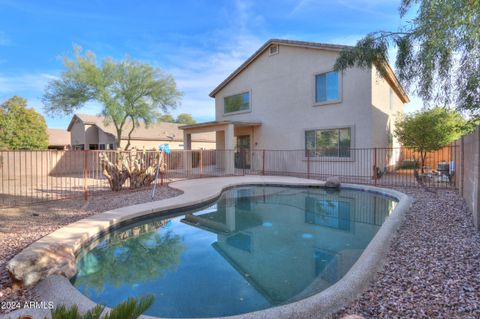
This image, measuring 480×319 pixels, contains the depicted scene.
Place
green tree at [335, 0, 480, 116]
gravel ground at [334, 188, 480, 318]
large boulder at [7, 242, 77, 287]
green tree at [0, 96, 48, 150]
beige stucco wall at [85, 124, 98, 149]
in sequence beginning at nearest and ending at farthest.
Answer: gravel ground at [334, 188, 480, 318], large boulder at [7, 242, 77, 287], green tree at [335, 0, 480, 116], green tree at [0, 96, 48, 150], beige stucco wall at [85, 124, 98, 149]

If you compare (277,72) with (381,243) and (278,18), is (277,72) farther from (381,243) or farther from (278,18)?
(381,243)

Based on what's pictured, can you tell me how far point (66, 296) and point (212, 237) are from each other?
3294 mm

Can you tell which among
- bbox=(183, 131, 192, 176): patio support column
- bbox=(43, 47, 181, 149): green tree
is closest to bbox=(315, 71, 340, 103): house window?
bbox=(183, 131, 192, 176): patio support column

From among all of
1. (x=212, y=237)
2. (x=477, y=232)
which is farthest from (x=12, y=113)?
(x=477, y=232)

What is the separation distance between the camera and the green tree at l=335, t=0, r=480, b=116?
5.95 meters

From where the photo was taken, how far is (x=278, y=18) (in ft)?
46.3

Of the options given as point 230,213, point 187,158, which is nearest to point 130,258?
A: point 230,213

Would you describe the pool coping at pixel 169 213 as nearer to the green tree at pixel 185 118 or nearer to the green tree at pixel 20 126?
the green tree at pixel 20 126

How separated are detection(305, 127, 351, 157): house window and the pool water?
194 inches

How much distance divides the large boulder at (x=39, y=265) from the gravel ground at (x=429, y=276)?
351 centimetres

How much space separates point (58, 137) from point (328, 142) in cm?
3368

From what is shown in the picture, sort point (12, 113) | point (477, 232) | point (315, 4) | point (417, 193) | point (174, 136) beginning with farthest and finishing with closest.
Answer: point (174, 136), point (12, 113), point (315, 4), point (417, 193), point (477, 232)

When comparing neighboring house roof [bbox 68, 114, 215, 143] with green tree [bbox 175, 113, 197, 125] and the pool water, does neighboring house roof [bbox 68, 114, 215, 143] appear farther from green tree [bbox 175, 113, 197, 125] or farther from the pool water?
green tree [bbox 175, 113, 197, 125]

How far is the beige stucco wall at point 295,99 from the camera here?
12.7 m
